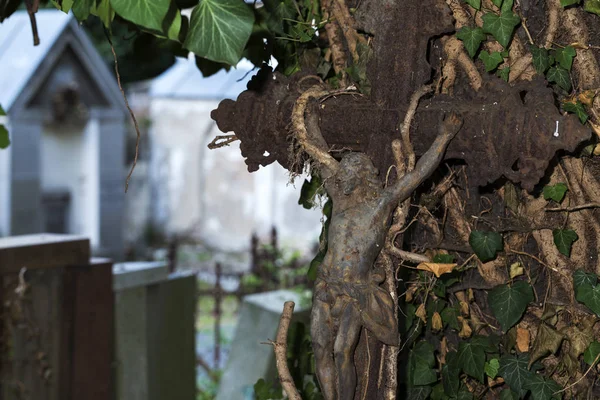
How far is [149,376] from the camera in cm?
382

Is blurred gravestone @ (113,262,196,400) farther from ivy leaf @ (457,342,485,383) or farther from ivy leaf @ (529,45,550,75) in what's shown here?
ivy leaf @ (529,45,550,75)

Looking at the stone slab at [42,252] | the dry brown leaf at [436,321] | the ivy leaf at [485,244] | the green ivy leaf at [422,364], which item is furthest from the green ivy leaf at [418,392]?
the stone slab at [42,252]

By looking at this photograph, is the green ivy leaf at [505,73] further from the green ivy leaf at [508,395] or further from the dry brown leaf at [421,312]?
the green ivy leaf at [508,395]

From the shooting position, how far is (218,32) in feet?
4.21

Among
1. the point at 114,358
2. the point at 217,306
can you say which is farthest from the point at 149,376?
the point at 217,306

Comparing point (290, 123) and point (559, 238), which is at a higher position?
point (290, 123)

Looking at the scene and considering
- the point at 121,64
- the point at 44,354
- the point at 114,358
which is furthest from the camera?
the point at 114,358

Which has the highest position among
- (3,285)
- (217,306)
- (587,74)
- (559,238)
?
(587,74)

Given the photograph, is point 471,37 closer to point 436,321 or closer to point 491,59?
point 491,59

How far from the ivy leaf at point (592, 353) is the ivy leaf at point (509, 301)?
161mm

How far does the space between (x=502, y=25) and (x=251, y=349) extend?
2656 mm

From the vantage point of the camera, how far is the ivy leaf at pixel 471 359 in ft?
5.43

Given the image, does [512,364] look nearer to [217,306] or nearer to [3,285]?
[3,285]

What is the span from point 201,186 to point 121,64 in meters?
9.52
